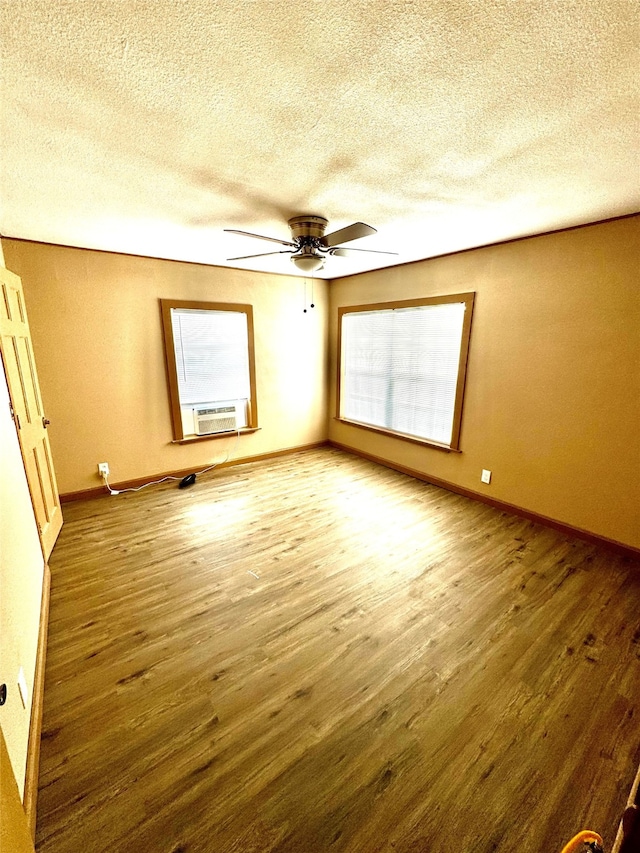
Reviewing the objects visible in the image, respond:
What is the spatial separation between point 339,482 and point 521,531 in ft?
6.18

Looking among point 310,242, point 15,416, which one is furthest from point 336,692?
point 310,242

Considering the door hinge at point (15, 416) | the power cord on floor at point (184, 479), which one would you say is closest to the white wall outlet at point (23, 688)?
the door hinge at point (15, 416)

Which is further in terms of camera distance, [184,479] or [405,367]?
[405,367]

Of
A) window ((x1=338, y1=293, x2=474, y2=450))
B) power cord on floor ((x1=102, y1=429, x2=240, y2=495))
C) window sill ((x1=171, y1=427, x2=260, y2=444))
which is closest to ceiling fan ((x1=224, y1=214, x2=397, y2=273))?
window ((x1=338, y1=293, x2=474, y2=450))

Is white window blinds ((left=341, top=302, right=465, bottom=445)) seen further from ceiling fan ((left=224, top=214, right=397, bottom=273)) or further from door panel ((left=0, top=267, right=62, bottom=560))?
door panel ((left=0, top=267, right=62, bottom=560))

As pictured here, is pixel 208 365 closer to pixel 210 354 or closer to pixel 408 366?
pixel 210 354

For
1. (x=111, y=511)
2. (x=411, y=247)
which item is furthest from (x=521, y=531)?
(x=111, y=511)

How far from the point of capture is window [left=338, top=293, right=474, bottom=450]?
3.59 m

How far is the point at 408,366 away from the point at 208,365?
2.40 metres

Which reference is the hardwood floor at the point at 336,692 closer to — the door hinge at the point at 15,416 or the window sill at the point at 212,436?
the door hinge at the point at 15,416

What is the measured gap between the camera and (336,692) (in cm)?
163

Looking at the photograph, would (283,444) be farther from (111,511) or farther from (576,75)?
(576,75)

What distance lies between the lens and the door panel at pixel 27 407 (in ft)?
7.26

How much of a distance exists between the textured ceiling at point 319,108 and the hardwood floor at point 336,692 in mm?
2459
